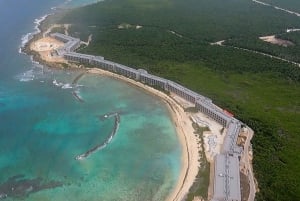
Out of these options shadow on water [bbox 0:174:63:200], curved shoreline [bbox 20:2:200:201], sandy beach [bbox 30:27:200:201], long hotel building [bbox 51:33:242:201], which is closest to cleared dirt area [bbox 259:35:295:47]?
long hotel building [bbox 51:33:242:201]

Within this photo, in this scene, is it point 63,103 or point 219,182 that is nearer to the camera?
point 219,182

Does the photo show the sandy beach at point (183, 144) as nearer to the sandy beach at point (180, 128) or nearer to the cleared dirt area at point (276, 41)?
the sandy beach at point (180, 128)

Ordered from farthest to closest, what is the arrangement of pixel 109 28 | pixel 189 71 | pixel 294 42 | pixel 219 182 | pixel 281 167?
pixel 109 28 → pixel 294 42 → pixel 189 71 → pixel 281 167 → pixel 219 182

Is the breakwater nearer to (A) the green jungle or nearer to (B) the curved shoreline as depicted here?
(B) the curved shoreline

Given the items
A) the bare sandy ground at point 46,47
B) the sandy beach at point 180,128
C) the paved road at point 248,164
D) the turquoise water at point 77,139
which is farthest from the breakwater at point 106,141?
the bare sandy ground at point 46,47

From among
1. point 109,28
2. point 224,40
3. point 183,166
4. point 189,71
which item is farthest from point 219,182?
point 109,28

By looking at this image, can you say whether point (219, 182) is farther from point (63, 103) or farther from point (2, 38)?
point (2, 38)
